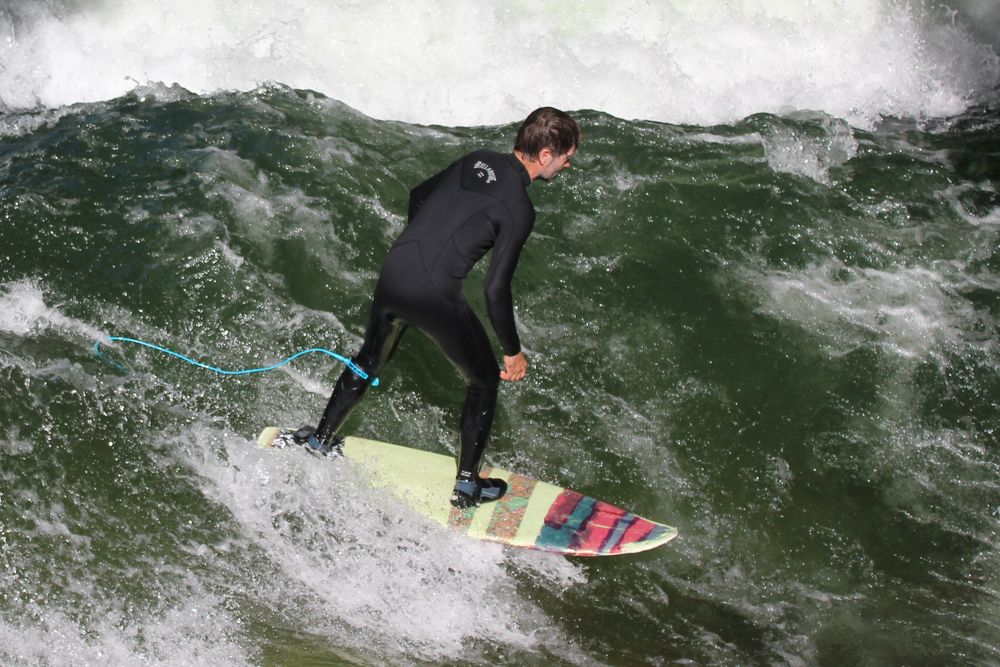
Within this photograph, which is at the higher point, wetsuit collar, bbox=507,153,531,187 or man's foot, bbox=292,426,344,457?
wetsuit collar, bbox=507,153,531,187

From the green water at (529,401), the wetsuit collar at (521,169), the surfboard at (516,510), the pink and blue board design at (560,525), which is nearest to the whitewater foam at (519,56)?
the green water at (529,401)

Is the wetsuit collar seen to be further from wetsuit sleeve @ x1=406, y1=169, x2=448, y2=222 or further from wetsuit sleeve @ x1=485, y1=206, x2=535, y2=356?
wetsuit sleeve @ x1=406, y1=169, x2=448, y2=222

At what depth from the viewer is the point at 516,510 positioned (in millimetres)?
4977

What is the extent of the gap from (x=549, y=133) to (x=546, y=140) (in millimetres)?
30

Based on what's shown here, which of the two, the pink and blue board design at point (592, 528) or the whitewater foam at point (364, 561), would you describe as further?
the pink and blue board design at point (592, 528)

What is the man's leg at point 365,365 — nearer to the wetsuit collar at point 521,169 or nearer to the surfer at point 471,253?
the surfer at point 471,253

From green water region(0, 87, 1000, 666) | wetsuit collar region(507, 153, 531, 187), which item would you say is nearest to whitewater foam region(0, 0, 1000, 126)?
green water region(0, 87, 1000, 666)

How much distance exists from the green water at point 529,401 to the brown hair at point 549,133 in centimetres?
188

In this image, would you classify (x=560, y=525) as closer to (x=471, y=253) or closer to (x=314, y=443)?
(x=314, y=443)

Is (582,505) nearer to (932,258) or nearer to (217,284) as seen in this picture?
(217,284)

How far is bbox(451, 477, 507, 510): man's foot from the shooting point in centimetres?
486

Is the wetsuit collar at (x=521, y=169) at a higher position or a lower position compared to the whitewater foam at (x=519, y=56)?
lower

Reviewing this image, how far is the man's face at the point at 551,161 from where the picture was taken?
404 centimetres

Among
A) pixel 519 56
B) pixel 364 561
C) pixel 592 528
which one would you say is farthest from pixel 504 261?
pixel 519 56
